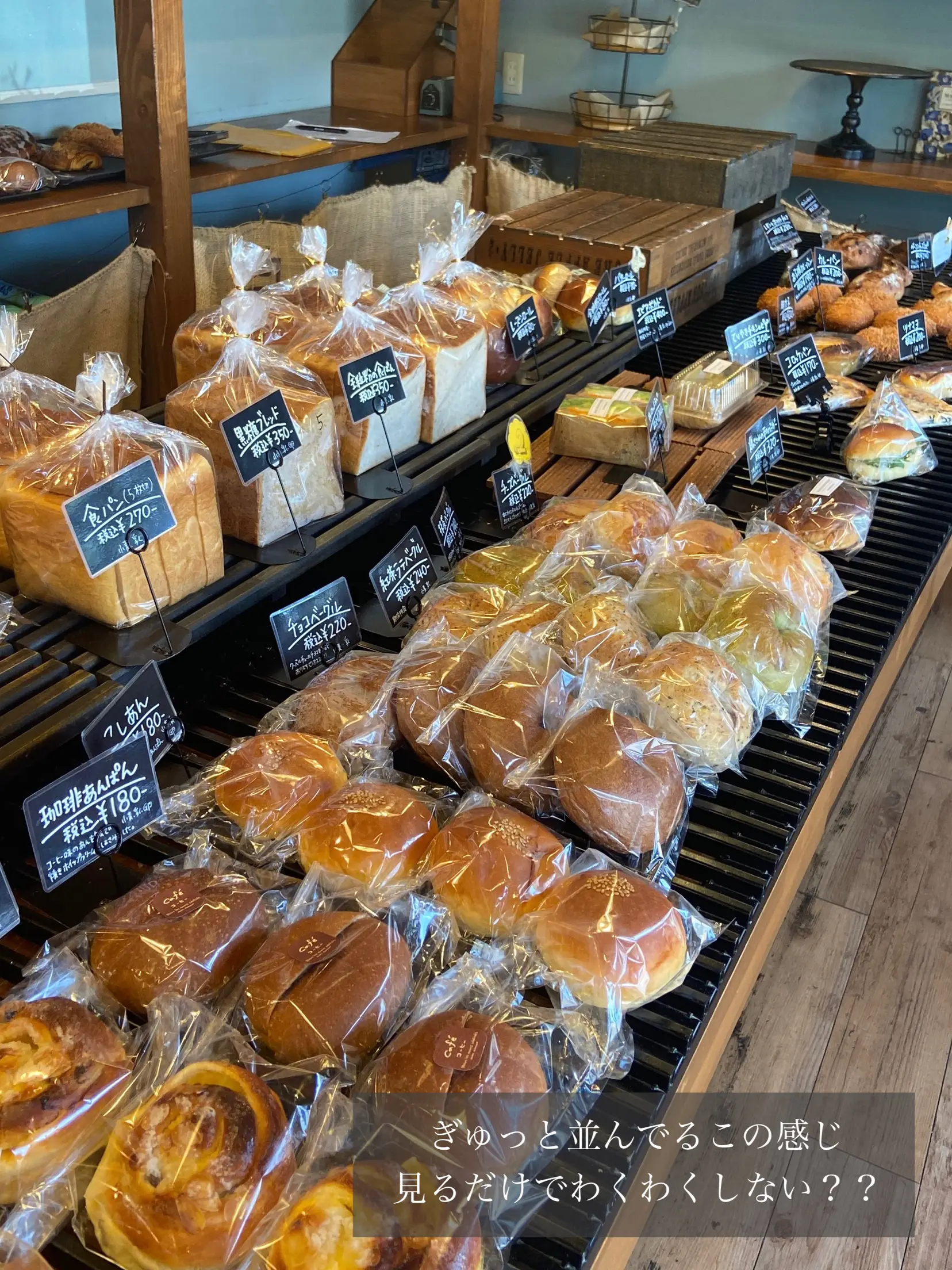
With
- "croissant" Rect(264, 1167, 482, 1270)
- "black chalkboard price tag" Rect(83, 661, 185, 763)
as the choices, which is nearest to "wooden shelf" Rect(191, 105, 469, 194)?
"black chalkboard price tag" Rect(83, 661, 185, 763)

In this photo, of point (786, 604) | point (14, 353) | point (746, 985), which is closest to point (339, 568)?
point (14, 353)

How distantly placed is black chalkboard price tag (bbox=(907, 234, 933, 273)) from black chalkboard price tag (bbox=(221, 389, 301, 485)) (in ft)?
9.89

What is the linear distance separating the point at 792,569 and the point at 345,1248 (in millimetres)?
1275

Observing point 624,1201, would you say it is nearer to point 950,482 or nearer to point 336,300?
point 336,300

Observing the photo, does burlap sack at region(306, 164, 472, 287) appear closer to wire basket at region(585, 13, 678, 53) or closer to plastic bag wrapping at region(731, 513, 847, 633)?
wire basket at region(585, 13, 678, 53)

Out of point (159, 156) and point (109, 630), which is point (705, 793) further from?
point (159, 156)

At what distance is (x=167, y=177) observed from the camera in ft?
8.87

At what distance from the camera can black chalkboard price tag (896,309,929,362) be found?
9.82ft

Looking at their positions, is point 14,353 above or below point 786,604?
above

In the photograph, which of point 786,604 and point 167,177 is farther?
point 167,177

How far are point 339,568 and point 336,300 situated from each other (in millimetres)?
549

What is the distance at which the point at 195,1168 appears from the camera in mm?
894

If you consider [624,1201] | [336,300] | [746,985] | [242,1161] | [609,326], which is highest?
[336,300]

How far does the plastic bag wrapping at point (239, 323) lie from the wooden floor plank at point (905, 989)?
1.80m
